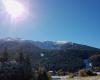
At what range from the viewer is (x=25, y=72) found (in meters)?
28.5

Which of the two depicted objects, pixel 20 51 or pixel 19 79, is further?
pixel 20 51

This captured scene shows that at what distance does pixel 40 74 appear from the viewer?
29516mm

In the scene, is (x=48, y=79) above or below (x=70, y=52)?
below

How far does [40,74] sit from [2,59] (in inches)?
184

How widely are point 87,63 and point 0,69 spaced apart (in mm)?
100653

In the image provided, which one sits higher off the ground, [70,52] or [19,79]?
[70,52]

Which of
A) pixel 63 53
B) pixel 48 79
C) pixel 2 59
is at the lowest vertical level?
pixel 48 79

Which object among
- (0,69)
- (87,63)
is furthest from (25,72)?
(87,63)

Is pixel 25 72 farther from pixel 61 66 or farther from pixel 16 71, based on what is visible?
pixel 61 66

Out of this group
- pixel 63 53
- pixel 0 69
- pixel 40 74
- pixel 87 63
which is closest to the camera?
pixel 0 69

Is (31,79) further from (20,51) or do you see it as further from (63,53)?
(63,53)

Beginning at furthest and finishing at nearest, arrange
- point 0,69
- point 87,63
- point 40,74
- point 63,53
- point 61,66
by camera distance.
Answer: point 63,53
point 87,63
point 61,66
point 40,74
point 0,69

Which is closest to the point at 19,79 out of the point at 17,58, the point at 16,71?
the point at 16,71

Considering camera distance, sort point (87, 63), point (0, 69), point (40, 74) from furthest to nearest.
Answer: point (87, 63) → point (40, 74) → point (0, 69)
